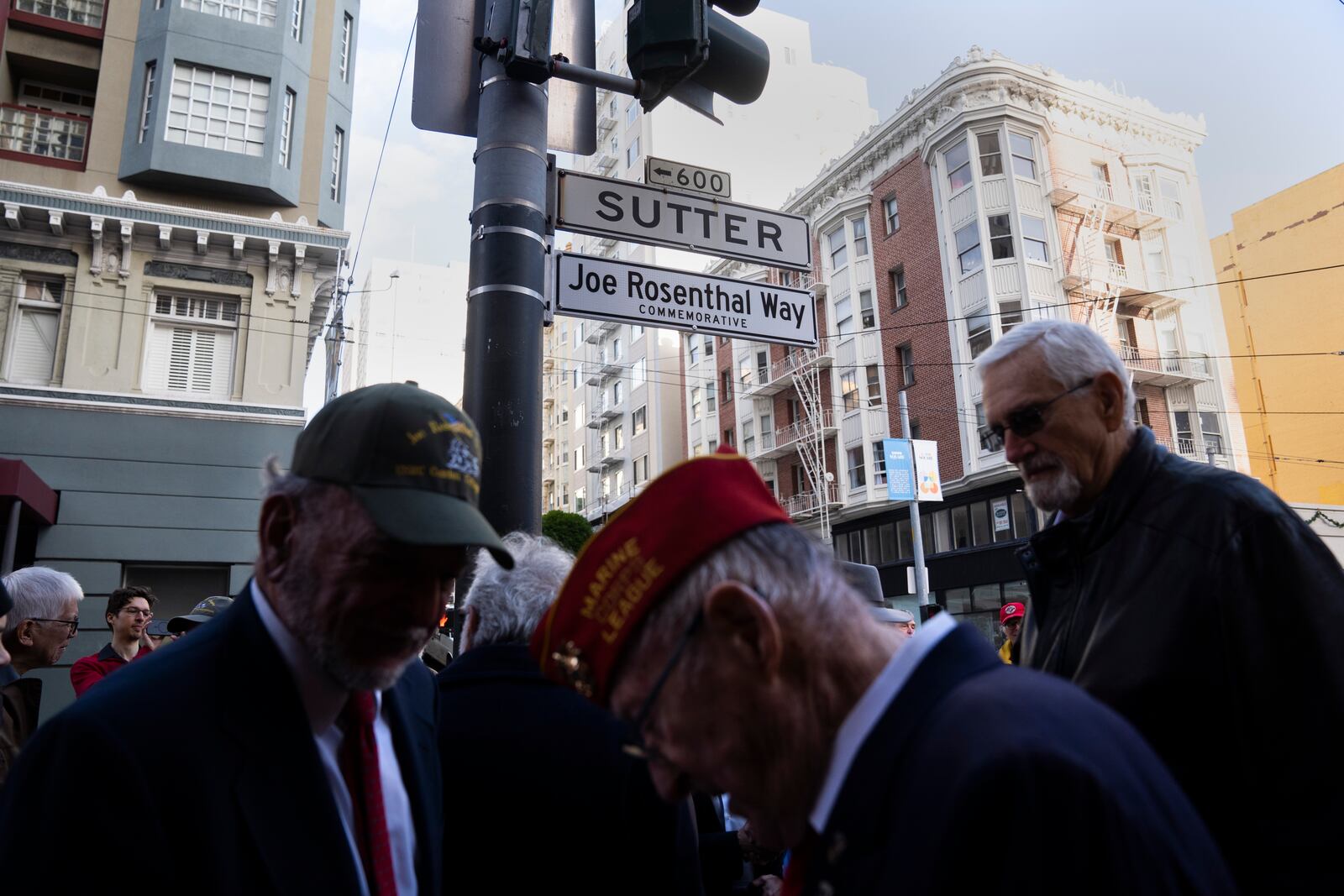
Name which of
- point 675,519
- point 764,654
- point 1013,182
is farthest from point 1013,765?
point 1013,182

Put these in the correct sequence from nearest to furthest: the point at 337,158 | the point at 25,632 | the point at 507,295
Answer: the point at 507,295 < the point at 25,632 < the point at 337,158

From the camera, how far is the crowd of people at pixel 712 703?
1.01 m

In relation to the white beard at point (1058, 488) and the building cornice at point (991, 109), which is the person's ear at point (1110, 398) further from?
the building cornice at point (991, 109)

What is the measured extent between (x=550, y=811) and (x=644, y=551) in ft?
4.89

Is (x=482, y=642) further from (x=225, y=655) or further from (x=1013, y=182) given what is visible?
(x=1013, y=182)

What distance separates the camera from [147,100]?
17062 mm

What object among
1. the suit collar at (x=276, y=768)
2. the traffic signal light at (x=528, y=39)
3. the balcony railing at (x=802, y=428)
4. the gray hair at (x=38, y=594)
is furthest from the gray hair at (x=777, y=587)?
the balcony railing at (x=802, y=428)

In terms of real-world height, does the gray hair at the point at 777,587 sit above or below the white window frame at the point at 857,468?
below

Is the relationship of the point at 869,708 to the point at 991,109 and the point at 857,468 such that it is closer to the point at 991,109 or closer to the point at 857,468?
the point at 991,109

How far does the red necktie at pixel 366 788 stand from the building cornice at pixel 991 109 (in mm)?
32362

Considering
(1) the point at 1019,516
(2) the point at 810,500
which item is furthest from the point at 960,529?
(2) the point at 810,500

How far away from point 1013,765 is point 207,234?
18.7 metres

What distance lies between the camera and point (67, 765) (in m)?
1.41

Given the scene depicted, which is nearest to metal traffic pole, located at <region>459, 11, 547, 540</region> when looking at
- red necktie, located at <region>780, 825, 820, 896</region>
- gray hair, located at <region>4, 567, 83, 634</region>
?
red necktie, located at <region>780, 825, 820, 896</region>
